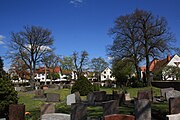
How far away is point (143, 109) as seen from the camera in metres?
10.6

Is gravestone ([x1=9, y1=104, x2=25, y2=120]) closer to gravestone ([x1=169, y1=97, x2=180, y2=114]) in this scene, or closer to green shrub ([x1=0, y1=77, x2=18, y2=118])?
green shrub ([x1=0, y1=77, x2=18, y2=118])

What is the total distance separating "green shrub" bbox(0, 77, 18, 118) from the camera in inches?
461

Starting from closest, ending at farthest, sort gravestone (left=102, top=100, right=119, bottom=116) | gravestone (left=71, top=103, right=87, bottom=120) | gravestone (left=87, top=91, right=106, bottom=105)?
gravestone (left=71, top=103, right=87, bottom=120) → gravestone (left=102, top=100, right=119, bottom=116) → gravestone (left=87, top=91, right=106, bottom=105)

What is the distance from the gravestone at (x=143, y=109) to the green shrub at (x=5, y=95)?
20.8 feet

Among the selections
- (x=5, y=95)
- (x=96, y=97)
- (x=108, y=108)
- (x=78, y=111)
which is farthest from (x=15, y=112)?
(x=96, y=97)

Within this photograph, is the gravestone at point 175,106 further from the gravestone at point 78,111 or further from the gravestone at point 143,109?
the gravestone at point 78,111

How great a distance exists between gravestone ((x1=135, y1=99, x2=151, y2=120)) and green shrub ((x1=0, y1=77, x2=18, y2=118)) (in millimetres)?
6332

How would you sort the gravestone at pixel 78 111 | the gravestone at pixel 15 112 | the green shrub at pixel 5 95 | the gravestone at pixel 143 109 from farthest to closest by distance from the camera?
the green shrub at pixel 5 95 → the gravestone at pixel 143 109 → the gravestone at pixel 78 111 → the gravestone at pixel 15 112

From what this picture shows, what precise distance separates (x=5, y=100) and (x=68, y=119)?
4.82 meters

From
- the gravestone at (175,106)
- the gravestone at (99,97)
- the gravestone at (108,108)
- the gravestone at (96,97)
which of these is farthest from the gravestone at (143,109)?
the gravestone at (99,97)

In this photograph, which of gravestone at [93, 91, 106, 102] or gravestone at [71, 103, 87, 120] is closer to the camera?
gravestone at [71, 103, 87, 120]

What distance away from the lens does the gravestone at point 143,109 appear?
1059 cm

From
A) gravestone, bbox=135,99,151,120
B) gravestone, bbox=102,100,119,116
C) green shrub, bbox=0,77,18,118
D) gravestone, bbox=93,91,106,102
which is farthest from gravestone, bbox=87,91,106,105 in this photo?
gravestone, bbox=135,99,151,120

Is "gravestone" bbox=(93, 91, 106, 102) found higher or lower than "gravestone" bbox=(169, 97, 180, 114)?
lower
